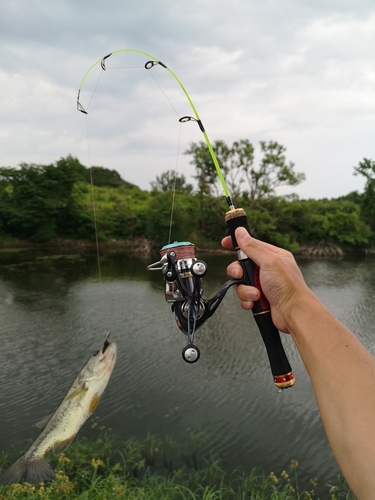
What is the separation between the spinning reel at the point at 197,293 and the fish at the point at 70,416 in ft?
2.95

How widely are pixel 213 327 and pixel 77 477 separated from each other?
725 cm

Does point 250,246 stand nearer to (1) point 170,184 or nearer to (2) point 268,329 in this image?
(2) point 268,329

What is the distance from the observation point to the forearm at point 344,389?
1055mm

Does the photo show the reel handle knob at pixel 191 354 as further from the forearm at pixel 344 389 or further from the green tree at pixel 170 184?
the green tree at pixel 170 184

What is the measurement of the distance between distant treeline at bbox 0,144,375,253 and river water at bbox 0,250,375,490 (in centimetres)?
1551

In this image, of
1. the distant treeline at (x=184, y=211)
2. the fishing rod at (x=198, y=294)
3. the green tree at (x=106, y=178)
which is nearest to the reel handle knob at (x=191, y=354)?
the fishing rod at (x=198, y=294)

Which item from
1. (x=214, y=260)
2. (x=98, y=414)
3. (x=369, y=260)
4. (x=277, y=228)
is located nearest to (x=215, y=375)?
(x=98, y=414)

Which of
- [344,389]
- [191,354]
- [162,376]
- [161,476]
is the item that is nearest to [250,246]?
[191,354]

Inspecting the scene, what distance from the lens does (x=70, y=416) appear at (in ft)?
9.12

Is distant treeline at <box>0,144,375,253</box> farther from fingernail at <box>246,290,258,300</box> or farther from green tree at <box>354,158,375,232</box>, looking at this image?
fingernail at <box>246,290,258,300</box>

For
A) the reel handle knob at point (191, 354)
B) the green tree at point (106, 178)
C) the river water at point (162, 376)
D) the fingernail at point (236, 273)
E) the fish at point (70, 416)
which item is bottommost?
the river water at point (162, 376)

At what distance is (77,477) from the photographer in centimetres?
428

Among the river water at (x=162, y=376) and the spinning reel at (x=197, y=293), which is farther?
the river water at (x=162, y=376)

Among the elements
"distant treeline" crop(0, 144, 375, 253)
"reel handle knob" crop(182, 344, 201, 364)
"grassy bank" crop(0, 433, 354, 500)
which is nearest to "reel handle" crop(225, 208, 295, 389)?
"reel handle knob" crop(182, 344, 201, 364)
